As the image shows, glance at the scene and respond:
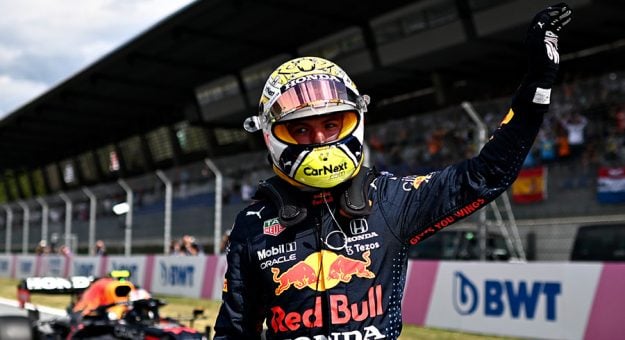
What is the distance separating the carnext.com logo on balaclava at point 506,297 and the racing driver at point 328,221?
19.3 feet

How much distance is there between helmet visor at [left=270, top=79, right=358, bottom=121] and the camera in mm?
2365

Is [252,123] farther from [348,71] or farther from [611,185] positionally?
[348,71]

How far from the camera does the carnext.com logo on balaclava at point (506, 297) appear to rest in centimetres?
785

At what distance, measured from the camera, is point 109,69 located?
83.0 feet

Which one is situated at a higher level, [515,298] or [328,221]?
[328,221]

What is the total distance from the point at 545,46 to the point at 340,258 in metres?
0.86

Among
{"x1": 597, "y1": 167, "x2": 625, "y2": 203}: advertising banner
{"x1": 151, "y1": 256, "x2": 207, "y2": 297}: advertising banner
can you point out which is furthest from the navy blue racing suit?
{"x1": 151, "y1": 256, "x2": 207, "y2": 297}: advertising banner

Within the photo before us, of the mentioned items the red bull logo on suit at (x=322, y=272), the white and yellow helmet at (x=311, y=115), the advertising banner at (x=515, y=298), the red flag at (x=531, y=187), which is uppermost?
the white and yellow helmet at (x=311, y=115)

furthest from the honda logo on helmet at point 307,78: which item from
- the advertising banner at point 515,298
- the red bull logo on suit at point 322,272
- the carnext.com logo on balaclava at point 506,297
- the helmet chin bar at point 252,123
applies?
the carnext.com logo on balaclava at point 506,297

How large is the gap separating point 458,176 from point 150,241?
1594 centimetres

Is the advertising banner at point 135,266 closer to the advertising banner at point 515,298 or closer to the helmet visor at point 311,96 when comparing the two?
the advertising banner at point 515,298

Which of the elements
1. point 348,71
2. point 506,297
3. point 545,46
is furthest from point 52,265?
point 545,46

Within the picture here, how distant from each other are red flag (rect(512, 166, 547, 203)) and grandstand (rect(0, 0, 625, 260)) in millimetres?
123

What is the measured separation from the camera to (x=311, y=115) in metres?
2.39
